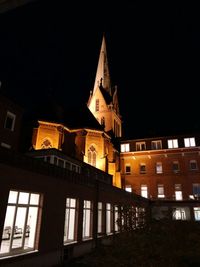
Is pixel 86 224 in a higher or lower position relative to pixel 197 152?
lower

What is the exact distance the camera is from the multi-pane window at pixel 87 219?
60.5ft

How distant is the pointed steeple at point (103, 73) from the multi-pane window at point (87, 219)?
49815mm

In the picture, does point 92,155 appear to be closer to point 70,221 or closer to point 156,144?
point 156,144

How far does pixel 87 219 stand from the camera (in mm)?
18969

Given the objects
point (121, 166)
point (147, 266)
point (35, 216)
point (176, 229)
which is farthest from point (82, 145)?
point (147, 266)

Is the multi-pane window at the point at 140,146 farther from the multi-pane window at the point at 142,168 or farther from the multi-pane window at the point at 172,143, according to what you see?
the multi-pane window at the point at 172,143

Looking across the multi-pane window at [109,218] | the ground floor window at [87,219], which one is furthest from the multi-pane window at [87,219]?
the multi-pane window at [109,218]

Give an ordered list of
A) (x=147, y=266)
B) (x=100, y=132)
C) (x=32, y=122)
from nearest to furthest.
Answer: (x=147, y=266), (x=32, y=122), (x=100, y=132)

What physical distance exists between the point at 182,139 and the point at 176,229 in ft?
121

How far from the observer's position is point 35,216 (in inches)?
521

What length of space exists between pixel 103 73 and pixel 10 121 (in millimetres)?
48158

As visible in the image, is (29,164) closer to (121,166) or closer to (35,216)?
(35,216)

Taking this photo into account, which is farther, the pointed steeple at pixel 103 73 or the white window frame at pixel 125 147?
the pointed steeple at pixel 103 73

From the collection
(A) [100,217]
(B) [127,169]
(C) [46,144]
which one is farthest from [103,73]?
(A) [100,217]
